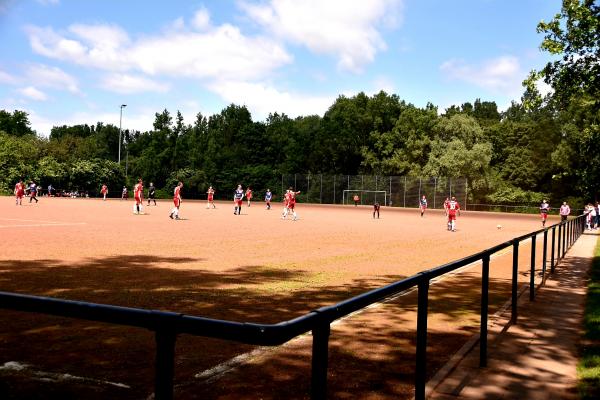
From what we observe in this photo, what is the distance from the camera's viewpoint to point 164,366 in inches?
77.1

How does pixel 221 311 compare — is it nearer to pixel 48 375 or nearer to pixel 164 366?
pixel 48 375

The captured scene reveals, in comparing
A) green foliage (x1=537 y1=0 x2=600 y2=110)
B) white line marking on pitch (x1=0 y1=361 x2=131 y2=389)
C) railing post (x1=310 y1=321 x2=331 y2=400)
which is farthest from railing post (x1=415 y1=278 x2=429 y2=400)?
green foliage (x1=537 y1=0 x2=600 y2=110)

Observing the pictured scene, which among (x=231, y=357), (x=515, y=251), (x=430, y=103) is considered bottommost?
(x=231, y=357)

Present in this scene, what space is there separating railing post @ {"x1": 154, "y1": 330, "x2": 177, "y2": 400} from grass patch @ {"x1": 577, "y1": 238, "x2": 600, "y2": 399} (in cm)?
395

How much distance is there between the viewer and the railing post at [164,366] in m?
1.95

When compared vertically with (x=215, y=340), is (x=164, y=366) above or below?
above

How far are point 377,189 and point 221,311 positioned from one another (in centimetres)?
6117

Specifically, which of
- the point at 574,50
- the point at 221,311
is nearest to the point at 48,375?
the point at 221,311

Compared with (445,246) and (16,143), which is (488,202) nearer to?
(445,246)

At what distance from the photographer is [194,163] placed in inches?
3425

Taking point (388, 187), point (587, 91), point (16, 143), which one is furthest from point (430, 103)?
point (587, 91)

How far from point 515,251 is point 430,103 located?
261ft

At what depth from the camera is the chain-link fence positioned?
62.8 meters

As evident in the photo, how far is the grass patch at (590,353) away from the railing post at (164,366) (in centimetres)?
395
